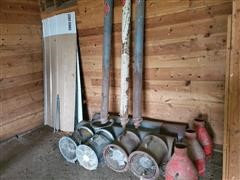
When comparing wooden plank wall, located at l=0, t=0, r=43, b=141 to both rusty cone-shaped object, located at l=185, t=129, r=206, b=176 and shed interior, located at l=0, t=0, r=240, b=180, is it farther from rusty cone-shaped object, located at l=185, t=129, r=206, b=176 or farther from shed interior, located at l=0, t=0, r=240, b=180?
rusty cone-shaped object, located at l=185, t=129, r=206, b=176

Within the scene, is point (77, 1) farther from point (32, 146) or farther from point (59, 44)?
point (32, 146)

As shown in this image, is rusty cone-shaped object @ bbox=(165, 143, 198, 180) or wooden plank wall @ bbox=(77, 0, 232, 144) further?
wooden plank wall @ bbox=(77, 0, 232, 144)

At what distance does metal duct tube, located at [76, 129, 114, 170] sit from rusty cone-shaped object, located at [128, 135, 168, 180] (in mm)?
306

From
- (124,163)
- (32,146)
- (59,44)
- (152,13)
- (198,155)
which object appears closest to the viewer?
(198,155)

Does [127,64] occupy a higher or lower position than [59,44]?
lower

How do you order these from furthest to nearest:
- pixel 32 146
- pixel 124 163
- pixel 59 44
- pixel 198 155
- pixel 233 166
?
pixel 59 44, pixel 32 146, pixel 124 163, pixel 198 155, pixel 233 166

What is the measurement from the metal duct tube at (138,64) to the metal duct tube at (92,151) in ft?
1.09

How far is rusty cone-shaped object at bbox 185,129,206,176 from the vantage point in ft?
5.36

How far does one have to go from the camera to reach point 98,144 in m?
1.87

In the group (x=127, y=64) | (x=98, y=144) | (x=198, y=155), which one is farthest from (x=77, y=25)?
(x=198, y=155)

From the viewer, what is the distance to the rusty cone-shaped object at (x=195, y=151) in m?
1.63

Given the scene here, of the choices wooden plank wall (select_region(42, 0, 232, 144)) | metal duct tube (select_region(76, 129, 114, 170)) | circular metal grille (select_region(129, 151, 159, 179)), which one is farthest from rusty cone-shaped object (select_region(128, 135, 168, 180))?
wooden plank wall (select_region(42, 0, 232, 144))

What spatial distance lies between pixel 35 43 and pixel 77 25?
0.64 m

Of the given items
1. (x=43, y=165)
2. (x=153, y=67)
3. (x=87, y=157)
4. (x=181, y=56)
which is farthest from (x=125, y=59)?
(x=43, y=165)
